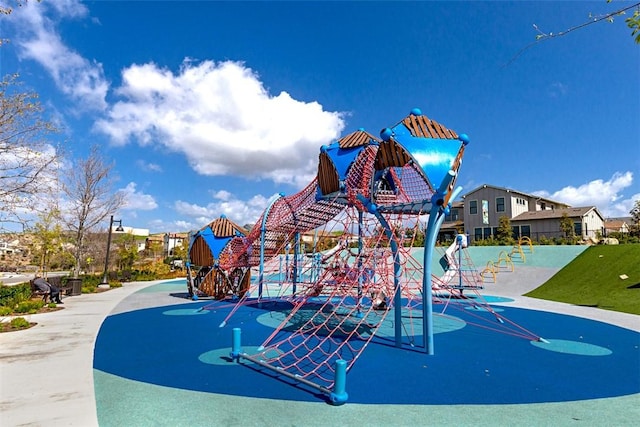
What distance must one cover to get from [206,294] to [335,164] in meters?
11.8

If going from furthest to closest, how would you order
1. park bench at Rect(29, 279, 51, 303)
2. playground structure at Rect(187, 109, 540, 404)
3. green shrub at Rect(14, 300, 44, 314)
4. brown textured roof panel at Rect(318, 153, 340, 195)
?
park bench at Rect(29, 279, 51, 303)
green shrub at Rect(14, 300, 44, 314)
brown textured roof panel at Rect(318, 153, 340, 195)
playground structure at Rect(187, 109, 540, 404)

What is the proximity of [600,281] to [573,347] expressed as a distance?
14619mm

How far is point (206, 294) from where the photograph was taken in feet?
68.2

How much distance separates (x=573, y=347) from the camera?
396 inches

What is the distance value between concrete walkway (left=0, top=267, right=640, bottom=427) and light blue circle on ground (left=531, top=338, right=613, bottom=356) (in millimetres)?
3299

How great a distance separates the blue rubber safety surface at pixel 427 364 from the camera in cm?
655

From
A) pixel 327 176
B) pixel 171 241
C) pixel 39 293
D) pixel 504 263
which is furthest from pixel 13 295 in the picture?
pixel 171 241

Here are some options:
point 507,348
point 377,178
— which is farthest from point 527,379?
point 377,178

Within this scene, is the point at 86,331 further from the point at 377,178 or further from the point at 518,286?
the point at 518,286

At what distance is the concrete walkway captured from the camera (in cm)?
533

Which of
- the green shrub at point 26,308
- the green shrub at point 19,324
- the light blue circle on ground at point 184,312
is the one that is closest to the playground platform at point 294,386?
the green shrub at point 19,324

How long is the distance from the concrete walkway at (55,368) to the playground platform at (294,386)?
0.09 ft

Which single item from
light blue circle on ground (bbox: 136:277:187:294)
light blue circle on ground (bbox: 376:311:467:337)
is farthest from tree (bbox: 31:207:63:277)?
light blue circle on ground (bbox: 376:311:467:337)

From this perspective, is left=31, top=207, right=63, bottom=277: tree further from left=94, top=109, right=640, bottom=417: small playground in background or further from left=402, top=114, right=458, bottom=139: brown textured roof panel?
left=402, top=114, right=458, bottom=139: brown textured roof panel
